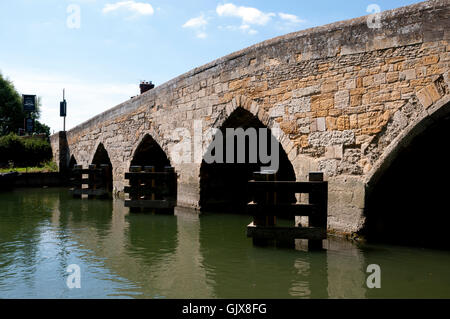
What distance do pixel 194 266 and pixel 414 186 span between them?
10.5 feet

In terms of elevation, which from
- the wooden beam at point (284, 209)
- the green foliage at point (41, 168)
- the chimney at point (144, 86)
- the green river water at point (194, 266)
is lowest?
the green river water at point (194, 266)

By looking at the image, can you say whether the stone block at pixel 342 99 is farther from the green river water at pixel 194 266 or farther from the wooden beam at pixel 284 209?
the green river water at pixel 194 266

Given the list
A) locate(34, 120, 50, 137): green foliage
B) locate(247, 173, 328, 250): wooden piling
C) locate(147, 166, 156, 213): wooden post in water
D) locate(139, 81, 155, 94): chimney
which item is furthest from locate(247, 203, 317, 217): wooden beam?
locate(34, 120, 50, 137): green foliage

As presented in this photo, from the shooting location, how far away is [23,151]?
20016mm

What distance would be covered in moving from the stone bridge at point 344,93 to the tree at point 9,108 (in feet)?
94.4

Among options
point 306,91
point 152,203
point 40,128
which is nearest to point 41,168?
point 152,203

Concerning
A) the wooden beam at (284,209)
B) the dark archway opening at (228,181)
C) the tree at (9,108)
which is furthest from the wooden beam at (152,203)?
the tree at (9,108)

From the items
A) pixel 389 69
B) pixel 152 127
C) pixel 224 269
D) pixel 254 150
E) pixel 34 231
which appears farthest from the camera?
pixel 152 127

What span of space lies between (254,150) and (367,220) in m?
3.75

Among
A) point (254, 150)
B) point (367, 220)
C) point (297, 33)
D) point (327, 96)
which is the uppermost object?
point (297, 33)

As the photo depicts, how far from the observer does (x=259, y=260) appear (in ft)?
14.6

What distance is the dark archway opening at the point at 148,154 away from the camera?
1041cm
